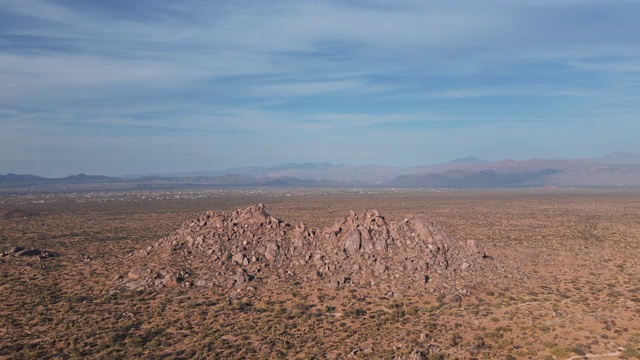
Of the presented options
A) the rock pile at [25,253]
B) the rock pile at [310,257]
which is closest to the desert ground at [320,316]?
the rock pile at [25,253]

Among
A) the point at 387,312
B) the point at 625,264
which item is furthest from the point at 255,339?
the point at 625,264

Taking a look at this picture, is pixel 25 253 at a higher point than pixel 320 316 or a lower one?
higher

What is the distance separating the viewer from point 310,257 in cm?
2911

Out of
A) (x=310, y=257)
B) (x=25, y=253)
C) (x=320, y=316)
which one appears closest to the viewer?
(x=320, y=316)

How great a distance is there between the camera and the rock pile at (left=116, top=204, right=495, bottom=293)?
1011 inches

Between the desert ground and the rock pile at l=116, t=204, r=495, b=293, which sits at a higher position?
the rock pile at l=116, t=204, r=495, b=293

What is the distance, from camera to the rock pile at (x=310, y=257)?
2569 cm

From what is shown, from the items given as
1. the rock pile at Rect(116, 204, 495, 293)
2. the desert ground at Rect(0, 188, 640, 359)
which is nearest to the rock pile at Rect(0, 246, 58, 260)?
the desert ground at Rect(0, 188, 640, 359)

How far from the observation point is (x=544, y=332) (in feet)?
59.1

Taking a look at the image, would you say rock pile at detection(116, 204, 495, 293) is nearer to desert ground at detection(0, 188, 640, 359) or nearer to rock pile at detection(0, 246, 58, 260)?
desert ground at detection(0, 188, 640, 359)

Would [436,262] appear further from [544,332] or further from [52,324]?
[52,324]

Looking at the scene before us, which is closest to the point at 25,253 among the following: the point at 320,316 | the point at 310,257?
the point at 310,257

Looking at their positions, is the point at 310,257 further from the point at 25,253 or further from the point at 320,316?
the point at 25,253

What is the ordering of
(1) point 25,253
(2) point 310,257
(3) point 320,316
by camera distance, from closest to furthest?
1. (3) point 320,316
2. (2) point 310,257
3. (1) point 25,253
